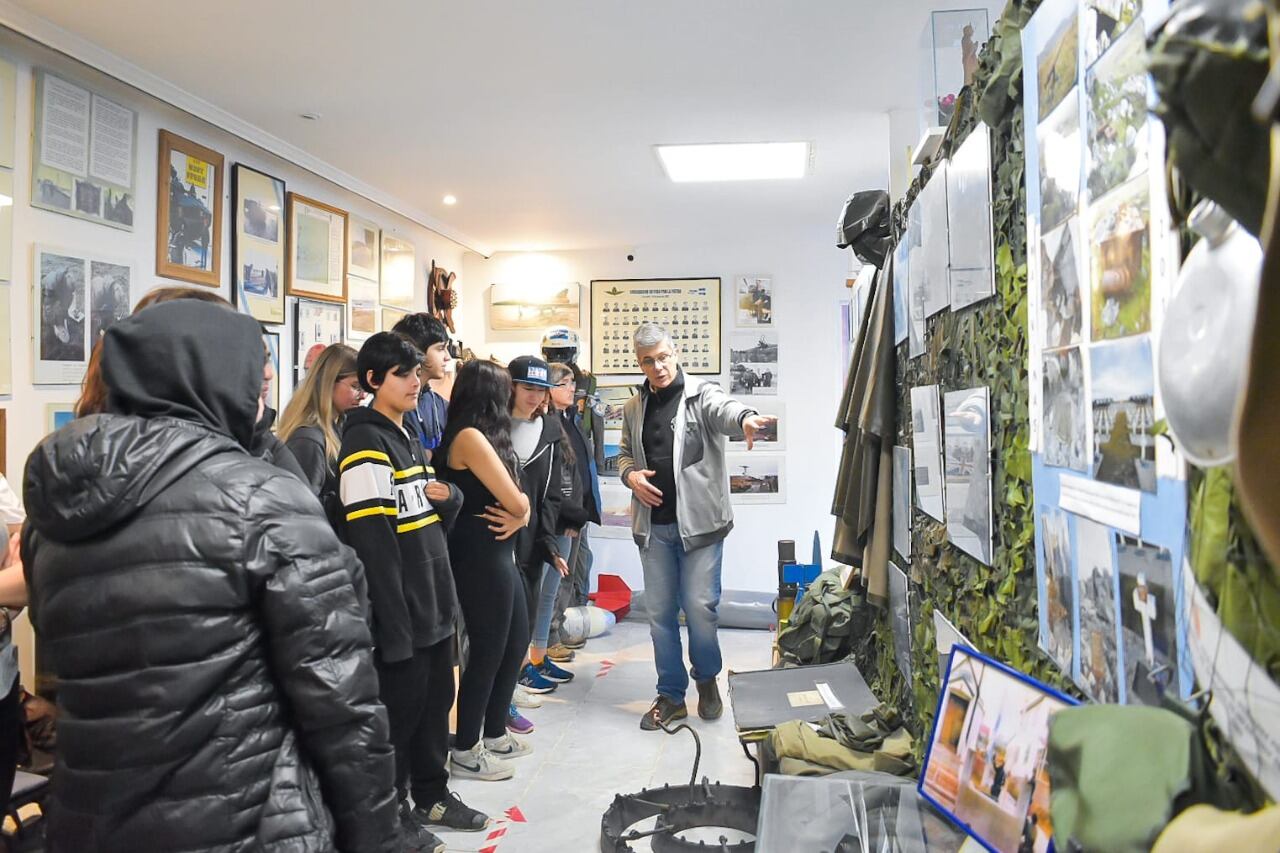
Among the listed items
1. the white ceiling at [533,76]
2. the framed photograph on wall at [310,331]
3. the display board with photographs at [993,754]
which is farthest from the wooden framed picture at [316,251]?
the display board with photographs at [993,754]

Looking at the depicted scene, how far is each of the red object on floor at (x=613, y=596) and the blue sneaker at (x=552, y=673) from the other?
130cm

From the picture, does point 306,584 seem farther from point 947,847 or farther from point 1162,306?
point 1162,306

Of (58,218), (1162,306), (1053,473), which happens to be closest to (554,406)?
(58,218)

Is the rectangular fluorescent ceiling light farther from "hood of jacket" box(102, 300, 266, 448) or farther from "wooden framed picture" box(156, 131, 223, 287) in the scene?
"hood of jacket" box(102, 300, 266, 448)

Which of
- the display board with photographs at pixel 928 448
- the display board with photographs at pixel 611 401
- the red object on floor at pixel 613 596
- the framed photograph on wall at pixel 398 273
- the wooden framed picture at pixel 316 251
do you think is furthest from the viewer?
the display board with photographs at pixel 611 401

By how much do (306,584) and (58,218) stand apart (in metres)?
2.46

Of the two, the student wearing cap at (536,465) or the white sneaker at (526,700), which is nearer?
the student wearing cap at (536,465)

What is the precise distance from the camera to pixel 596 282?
6469mm

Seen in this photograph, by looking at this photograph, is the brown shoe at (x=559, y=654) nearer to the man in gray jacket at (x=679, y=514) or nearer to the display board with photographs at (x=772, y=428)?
the man in gray jacket at (x=679, y=514)

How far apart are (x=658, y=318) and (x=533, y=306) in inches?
38.9

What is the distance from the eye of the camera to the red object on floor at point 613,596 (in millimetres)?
5637

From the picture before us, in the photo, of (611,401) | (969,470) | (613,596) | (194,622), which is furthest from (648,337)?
(611,401)

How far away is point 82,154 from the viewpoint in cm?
297

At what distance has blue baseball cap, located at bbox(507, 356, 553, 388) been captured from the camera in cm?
339
